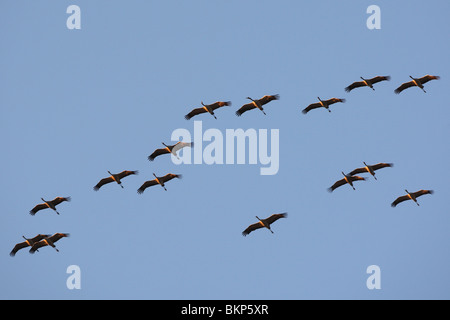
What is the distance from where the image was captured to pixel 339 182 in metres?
104

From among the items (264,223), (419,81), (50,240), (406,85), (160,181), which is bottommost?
(50,240)

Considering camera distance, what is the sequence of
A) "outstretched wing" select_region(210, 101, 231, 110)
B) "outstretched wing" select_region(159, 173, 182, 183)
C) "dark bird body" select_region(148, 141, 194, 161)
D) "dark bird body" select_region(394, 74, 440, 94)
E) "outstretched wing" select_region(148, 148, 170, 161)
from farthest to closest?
"dark bird body" select_region(394, 74, 440, 94)
"outstretched wing" select_region(148, 148, 170, 161)
"outstretched wing" select_region(159, 173, 182, 183)
"dark bird body" select_region(148, 141, 194, 161)
"outstretched wing" select_region(210, 101, 231, 110)

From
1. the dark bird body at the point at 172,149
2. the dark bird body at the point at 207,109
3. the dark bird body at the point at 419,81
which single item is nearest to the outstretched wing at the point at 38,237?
the dark bird body at the point at 172,149

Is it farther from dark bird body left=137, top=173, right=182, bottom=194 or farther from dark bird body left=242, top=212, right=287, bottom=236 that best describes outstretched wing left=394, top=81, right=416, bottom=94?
dark bird body left=137, top=173, right=182, bottom=194

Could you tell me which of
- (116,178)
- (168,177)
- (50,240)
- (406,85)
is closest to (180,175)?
(168,177)

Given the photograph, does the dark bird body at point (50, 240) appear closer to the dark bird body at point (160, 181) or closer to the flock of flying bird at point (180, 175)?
the flock of flying bird at point (180, 175)

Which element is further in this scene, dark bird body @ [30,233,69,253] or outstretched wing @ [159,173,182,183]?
dark bird body @ [30,233,69,253]

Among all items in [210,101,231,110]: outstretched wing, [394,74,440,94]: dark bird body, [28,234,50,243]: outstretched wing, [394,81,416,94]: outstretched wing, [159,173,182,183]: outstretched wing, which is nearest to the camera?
[210,101,231,110]: outstretched wing

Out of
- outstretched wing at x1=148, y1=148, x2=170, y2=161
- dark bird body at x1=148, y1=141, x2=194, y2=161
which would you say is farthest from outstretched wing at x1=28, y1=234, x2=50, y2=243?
outstretched wing at x1=148, y1=148, x2=170, y2=161

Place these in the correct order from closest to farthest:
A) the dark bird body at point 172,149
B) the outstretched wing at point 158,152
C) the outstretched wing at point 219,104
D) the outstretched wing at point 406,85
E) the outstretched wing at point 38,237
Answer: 1. the outstretched wing at point 219,104
2. the dark bird body at point 172,149
3. the outstretched wing at point 158,152
4. the outstretched wing at point 38,237
5. the outstretched wing at point 406,85

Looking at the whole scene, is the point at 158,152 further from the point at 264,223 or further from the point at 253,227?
the point at 264,223
